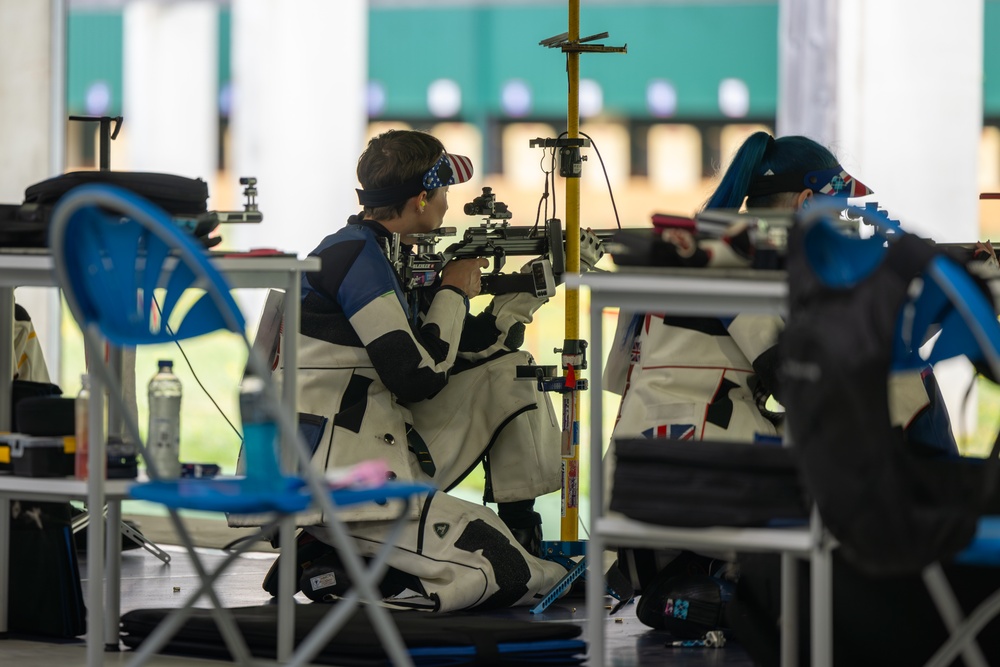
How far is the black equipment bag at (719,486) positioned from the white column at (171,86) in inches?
205

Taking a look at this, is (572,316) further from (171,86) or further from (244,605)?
(171,86)

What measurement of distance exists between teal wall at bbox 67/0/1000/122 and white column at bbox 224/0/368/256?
32 centimetres

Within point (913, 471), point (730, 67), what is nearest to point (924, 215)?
point (730, 67)

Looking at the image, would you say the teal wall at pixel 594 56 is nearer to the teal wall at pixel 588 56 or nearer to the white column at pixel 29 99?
the teal wall at pixel 588 56

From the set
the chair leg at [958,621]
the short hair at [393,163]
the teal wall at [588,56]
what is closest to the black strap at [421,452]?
the short hair at [393,163]

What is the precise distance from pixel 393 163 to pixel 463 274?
0.33 metres

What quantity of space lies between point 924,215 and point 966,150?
1.30ft

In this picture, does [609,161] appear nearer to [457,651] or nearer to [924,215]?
[924,215]

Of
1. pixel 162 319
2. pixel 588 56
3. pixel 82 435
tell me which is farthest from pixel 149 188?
pixel 588 56

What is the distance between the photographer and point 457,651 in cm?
315

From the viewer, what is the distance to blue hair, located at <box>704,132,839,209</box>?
358 centimetres

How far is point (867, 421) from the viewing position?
199cm

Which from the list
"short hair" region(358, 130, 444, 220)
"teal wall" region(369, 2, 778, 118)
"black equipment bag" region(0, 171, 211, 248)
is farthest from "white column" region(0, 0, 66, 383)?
"black equipment bag" region(0, 171, 211, 248)

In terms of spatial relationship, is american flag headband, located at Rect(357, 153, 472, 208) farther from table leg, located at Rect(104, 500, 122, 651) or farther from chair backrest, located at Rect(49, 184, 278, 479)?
chair backrest, located at Rect(49, 184, 278, 479)
